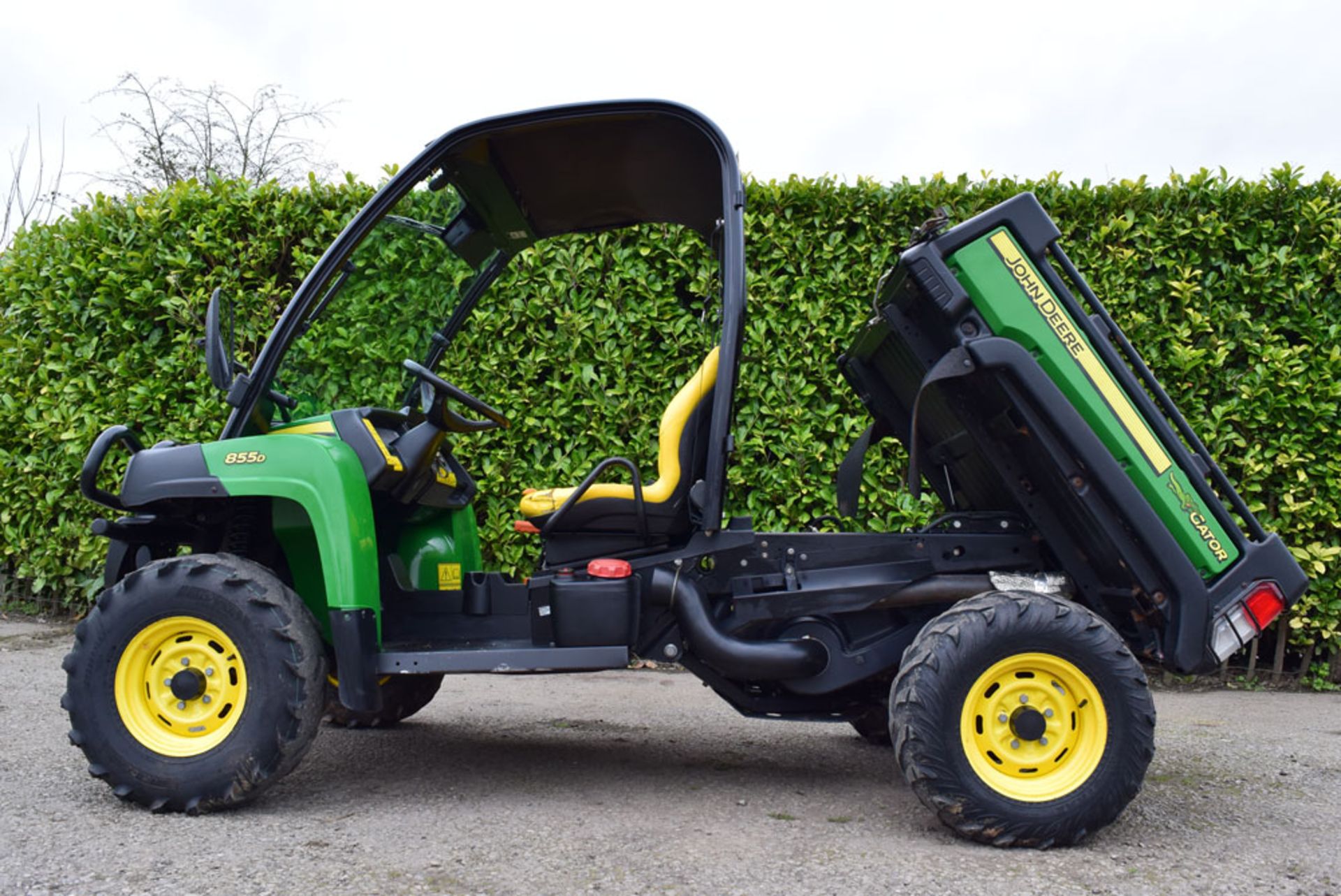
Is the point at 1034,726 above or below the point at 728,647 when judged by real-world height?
below

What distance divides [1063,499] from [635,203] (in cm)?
185

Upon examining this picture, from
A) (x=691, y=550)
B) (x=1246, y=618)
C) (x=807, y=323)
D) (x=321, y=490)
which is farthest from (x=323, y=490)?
(x=807, y=323)

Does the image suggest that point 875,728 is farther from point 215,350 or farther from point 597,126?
point 215,350

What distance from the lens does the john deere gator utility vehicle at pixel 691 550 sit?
3.03 meters

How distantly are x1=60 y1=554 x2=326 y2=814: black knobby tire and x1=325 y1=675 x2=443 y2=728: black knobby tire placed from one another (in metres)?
1.01

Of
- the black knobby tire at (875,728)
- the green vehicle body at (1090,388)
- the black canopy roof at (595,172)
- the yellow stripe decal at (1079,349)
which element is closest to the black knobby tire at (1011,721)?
the green vehicle body at (1090,388)

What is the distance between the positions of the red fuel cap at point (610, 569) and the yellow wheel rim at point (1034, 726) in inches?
43.4

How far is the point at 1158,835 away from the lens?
10.1 feet

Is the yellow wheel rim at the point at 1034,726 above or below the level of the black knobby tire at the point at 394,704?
above

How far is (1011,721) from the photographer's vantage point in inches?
119

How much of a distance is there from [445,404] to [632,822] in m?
1.49

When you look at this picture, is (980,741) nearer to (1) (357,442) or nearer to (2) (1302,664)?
(1) (357,442)

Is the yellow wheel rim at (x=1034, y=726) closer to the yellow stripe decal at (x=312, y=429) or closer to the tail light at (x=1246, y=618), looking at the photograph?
the tail light at (x=1246, y=618)

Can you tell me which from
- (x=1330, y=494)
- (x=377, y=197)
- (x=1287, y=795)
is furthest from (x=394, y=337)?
(x=1330, y=494)
